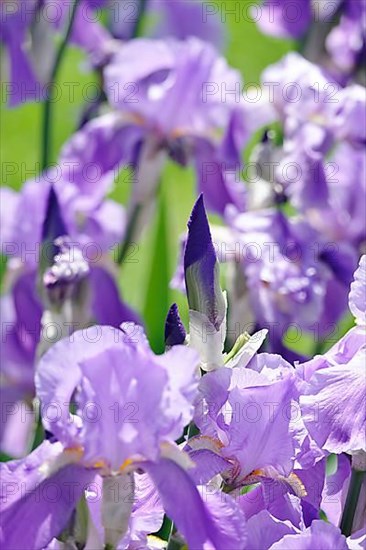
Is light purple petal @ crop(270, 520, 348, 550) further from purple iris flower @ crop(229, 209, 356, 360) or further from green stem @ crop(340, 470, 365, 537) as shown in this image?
purple iris flower @ crop(229, 209, 356, 360)

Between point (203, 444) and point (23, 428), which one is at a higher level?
point (203, 444)

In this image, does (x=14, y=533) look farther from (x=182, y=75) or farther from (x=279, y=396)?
(x=182, y=75)

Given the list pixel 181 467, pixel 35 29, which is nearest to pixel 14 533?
pixel 181 467

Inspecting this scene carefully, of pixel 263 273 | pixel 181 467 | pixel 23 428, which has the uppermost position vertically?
pixel 181 467

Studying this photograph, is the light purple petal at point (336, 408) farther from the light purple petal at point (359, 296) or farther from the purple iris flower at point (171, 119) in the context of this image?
the purple iris flower at point (171, 119)

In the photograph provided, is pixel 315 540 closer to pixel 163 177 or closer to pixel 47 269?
pixel 47 269

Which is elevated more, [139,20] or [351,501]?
[139,20]

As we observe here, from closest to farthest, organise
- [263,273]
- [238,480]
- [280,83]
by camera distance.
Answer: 1. [238,480]
2. [263,273]
3. [280,83]

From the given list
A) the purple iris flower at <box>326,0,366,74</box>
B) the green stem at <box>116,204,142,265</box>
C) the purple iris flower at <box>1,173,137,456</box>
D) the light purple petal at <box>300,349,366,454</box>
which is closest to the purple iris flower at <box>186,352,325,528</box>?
the light purple petal at <box>300,349,366,454</box>

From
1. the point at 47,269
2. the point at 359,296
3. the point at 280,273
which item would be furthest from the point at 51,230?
the point at 359,296
